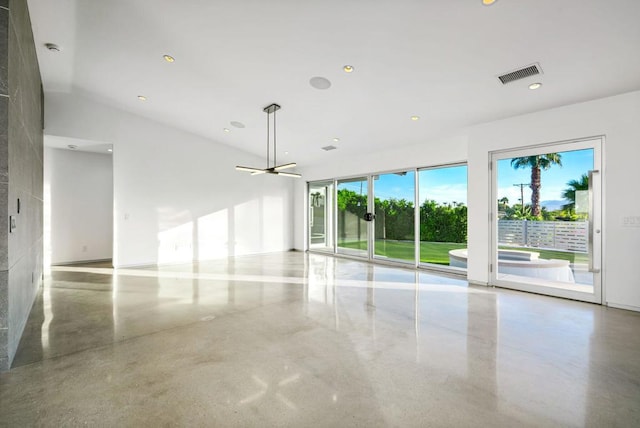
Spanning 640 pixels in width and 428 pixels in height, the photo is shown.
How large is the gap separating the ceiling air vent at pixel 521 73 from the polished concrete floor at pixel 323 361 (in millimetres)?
2964

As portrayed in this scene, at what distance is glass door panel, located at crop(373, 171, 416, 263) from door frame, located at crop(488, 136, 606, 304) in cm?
192

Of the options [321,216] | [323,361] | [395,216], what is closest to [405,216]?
[395,216]

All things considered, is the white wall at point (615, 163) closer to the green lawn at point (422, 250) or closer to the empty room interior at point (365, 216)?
the empty room interior at point (365, 216)

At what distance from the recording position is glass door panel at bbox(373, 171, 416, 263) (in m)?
6.89

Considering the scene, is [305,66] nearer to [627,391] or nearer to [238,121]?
[238,121]

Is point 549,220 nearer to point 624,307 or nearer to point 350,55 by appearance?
point 624,307

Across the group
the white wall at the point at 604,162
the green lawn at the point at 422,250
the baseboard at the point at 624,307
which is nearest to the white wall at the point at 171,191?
the green lawn at the point at 422,250

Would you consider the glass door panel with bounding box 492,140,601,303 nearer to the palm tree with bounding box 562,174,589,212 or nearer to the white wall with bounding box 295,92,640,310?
the palm tree with bounding box 562,174,589,212

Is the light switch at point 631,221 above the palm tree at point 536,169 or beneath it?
beneath

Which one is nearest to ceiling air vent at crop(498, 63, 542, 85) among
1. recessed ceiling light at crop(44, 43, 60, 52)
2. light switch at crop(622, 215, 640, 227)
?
light switch at crop(622, 215, 640, 227)

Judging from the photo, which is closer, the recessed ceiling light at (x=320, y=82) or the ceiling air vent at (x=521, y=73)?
the ceiling air vent at (x=521, y=73)

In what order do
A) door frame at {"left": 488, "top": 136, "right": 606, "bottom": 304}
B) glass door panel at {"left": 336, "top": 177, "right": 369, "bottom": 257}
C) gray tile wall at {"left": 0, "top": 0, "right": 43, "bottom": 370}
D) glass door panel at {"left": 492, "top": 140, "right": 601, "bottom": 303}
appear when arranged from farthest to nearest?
glass door panel at {"left": 336, "top": 177, "right": 369, "bottom": 257}, glass door panel at {"left": 492, "top": 140, "right": 601, "bottom": 303}, door frame at {"left": 488, "top": 136, "right": 606, "bottom": 304}, gray tile wall at {"left": 0, "top": 0, "right": 43, "bottom": 370}

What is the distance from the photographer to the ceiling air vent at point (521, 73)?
11.6 feet

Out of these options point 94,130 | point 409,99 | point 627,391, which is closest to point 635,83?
point 409,99
